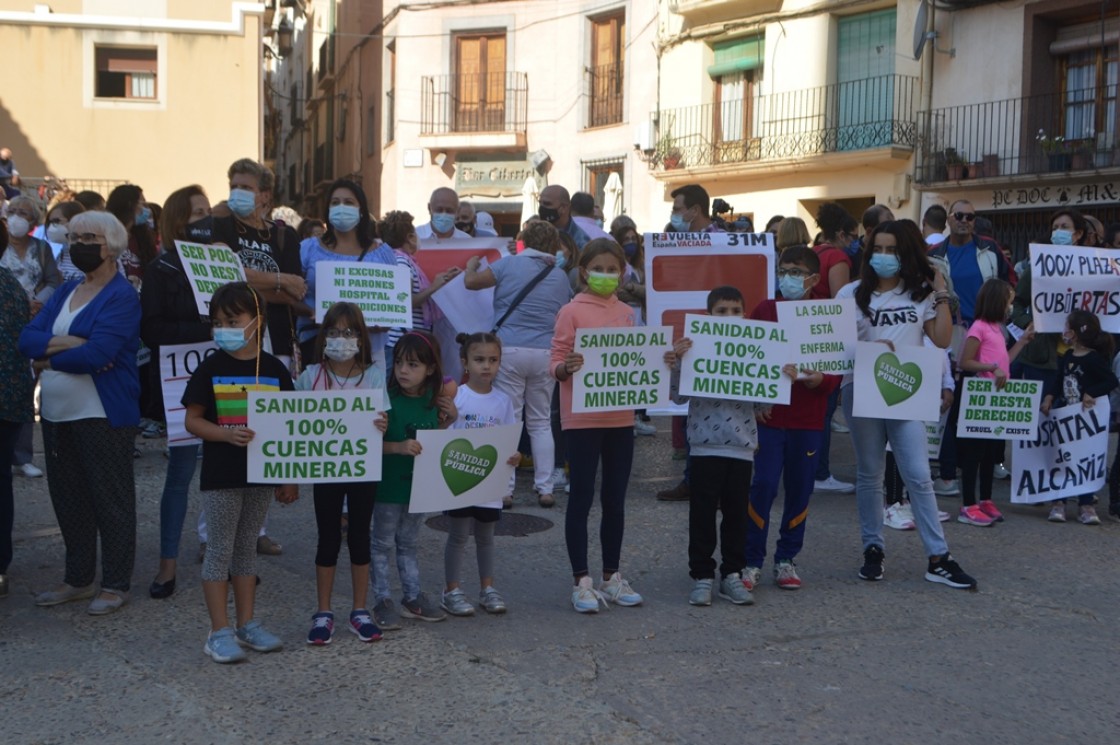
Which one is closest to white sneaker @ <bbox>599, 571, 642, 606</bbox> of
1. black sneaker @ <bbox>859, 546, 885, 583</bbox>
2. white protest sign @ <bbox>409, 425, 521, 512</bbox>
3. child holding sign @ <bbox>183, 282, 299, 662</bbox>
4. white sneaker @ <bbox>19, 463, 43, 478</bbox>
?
white protest sign @ <bbox>409, 425, 521, 512</bbox>

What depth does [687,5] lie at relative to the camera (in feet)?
83.1

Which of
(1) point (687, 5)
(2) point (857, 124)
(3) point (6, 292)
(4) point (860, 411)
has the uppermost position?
(1) point (687, 5)

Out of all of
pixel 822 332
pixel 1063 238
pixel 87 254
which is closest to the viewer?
pixel 87 254

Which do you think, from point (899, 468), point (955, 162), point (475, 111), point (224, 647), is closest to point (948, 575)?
point (899, 468)

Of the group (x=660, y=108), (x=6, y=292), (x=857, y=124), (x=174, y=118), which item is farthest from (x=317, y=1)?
(x=6, y=292)

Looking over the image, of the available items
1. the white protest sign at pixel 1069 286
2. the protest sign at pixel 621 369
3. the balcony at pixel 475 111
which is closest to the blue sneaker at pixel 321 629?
the protest sign at pixel 621 369

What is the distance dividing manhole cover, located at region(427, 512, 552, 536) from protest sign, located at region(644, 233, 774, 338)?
144 centimetres

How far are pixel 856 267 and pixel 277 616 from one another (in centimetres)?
573

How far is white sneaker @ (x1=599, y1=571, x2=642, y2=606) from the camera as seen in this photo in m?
6.08

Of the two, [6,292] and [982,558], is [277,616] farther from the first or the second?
[982,558]

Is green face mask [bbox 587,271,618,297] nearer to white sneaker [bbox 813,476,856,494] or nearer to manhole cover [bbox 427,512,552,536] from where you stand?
manhole cover [bbox 427,512,552,536]

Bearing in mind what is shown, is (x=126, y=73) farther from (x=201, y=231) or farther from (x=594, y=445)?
(x=594, y=445)

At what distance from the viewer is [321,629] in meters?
5.32

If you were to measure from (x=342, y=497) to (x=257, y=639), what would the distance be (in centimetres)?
68
